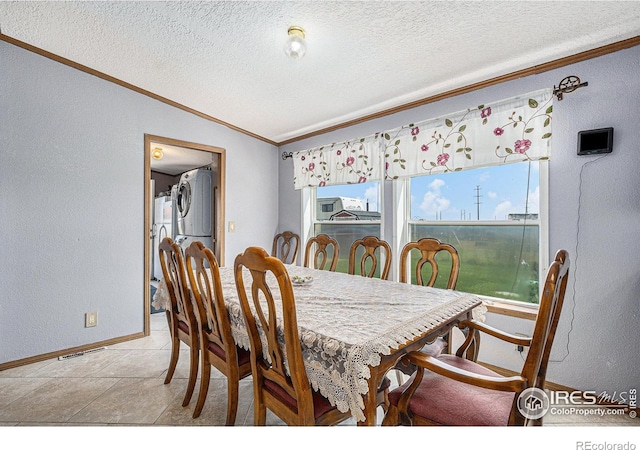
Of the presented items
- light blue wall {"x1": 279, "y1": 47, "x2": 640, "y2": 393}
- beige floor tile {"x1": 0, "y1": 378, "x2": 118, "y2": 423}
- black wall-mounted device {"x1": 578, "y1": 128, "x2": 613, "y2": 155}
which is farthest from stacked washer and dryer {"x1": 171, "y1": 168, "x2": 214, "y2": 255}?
black wall-mounted device {"x1": 578, "y1": 128, "x2": 613, "y2": 155}


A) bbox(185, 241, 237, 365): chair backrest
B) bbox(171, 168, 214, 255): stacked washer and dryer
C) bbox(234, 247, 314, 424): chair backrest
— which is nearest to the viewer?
bbox(234, 247, 314, 424): chair backrest

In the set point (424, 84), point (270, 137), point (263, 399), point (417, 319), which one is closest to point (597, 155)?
point (424, 84)

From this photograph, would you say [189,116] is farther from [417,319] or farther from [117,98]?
[417,319]

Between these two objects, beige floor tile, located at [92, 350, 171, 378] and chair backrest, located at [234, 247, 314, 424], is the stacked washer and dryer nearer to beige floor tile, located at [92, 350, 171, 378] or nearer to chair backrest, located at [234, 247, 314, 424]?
beige floor tile, located at [92, 350, 171, 378]

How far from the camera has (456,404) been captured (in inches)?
45.6

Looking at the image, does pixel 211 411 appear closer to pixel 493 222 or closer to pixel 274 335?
pixel 274 335

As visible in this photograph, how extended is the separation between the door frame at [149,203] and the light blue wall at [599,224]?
288 cm

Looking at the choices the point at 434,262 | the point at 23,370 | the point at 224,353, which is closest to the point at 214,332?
the point at 224,353

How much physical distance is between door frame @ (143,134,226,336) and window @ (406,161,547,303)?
2.08 m

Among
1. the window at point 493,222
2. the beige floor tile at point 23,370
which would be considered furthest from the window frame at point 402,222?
the beige floor tile at point 23,370

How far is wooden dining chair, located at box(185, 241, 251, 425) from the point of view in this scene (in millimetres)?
1493

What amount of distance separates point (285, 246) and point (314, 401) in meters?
2.84

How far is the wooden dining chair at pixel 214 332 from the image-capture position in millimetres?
1493

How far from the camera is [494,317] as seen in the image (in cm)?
232
